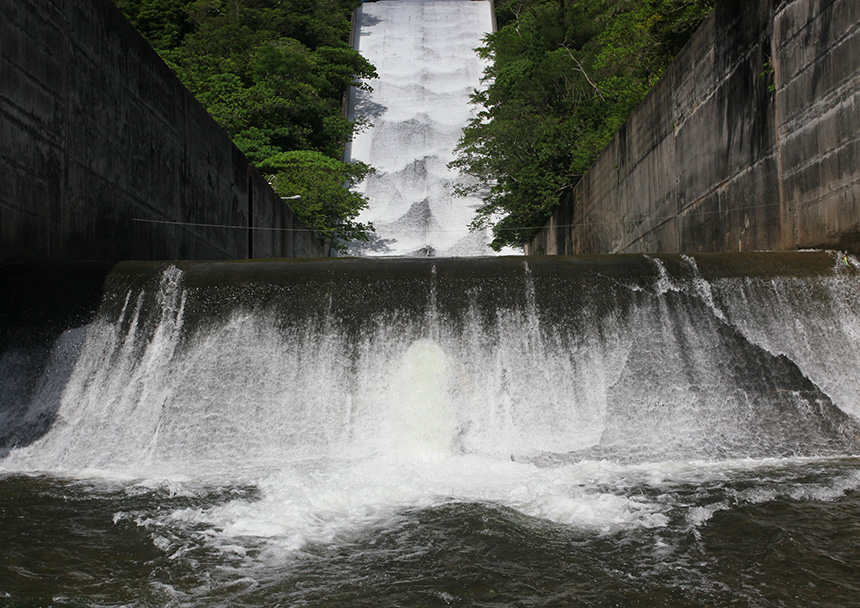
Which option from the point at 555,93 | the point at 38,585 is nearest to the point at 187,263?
the point at 38,585

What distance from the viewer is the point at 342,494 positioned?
4.04 meters

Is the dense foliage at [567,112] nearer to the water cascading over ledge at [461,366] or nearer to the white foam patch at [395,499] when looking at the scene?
the water cascading over ledge at [461,366]

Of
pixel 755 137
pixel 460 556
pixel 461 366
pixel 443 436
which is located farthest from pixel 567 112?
pixel 460 556

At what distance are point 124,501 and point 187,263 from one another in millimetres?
3180

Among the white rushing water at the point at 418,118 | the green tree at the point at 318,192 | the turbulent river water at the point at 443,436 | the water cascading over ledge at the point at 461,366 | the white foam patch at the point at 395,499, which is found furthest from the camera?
the white rushing water at the point at 418,118

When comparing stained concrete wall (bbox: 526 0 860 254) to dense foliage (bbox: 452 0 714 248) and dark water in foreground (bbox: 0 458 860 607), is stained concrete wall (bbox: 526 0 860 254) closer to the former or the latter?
dense foliage (bbox: 452 0 714 248)

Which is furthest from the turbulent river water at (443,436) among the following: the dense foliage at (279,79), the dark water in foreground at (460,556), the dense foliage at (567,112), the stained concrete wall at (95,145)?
the dense foliage at (279,79)

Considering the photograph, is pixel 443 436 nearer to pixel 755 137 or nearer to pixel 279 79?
pixel 755 137

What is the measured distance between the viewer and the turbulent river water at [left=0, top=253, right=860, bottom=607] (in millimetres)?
2906

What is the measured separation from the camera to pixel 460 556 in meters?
3.07

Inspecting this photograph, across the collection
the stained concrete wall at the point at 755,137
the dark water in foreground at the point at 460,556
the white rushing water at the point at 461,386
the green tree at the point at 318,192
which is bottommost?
the dark water in foreground at the point at 460,556

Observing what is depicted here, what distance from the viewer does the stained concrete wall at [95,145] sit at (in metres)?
6.18

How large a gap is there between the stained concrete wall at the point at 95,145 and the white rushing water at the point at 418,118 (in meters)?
11.9

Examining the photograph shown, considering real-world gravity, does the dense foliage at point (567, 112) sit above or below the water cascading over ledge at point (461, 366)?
above
